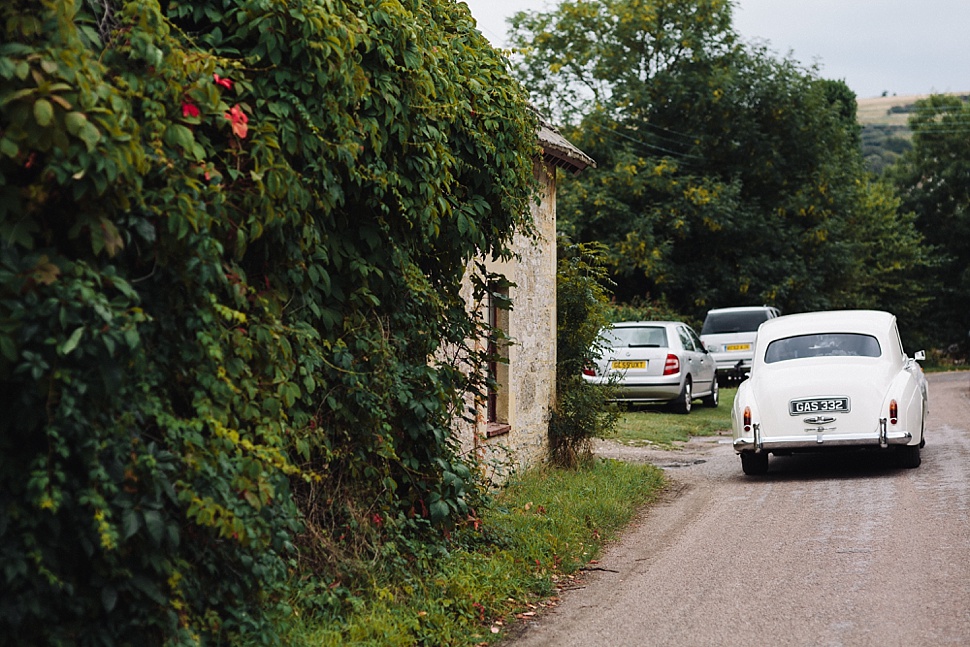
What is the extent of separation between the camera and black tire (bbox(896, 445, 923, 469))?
13375 mm

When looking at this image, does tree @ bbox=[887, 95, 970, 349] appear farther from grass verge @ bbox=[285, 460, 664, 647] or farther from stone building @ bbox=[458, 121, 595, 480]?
grass verge @ bbox=[285, 460, 664, 647]

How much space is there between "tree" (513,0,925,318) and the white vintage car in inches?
796

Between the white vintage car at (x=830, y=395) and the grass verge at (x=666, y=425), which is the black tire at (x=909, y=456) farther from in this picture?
the grass verge at (x=666, y=425)

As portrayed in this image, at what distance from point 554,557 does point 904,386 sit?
20.2 feet

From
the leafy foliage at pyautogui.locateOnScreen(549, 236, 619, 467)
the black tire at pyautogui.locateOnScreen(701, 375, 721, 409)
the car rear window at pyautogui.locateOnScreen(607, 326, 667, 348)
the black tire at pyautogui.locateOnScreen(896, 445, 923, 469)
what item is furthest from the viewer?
the black tire at pyautogui.locateOnScreen(701, 375, 721, 409)

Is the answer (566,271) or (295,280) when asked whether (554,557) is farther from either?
(566,271)

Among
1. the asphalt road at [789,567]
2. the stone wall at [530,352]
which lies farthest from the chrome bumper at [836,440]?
the stone wall at [530,352]

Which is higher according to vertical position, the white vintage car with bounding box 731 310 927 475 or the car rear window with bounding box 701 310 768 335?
the car rear window with bounding box 701 310 768 335

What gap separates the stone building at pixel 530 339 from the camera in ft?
39.3


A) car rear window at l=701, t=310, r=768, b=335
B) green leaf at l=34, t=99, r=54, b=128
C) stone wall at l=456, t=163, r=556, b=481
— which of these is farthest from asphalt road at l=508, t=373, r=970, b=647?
car rear window at l=701, t=310, r=768, b=335

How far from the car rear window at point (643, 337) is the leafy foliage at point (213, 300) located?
46.4 feet

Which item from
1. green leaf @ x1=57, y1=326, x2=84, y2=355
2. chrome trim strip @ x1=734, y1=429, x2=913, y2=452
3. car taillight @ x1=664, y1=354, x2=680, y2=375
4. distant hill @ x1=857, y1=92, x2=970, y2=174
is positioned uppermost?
distant hill @ x1=857, y1=92, x2=970, y2=174

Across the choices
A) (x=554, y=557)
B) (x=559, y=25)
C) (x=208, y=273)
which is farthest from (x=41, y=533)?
(x=559, y=25)

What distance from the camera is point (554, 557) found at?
8.75m
